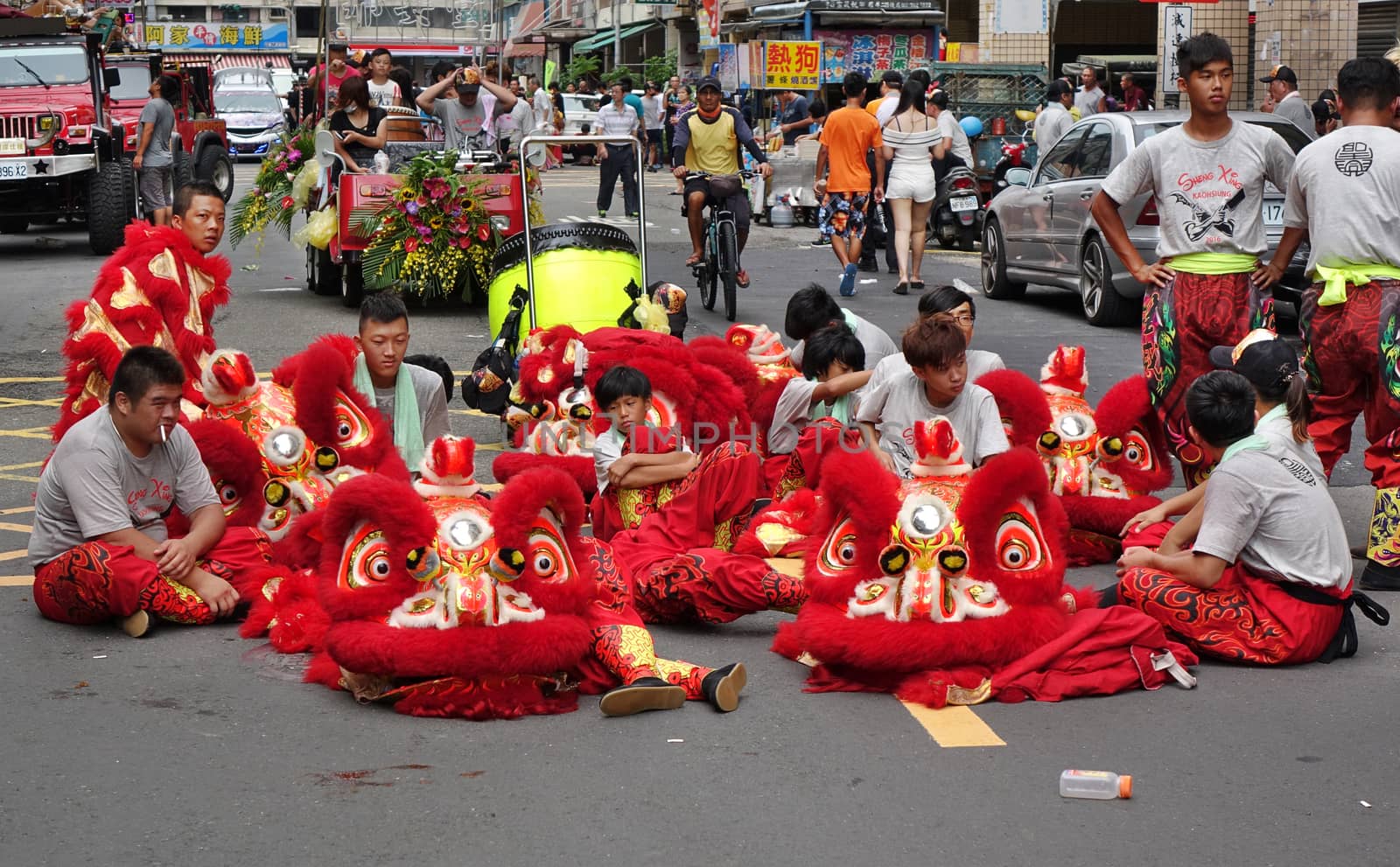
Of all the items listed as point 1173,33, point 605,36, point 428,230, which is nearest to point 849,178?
point 428,230

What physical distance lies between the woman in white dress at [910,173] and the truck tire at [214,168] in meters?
12.7

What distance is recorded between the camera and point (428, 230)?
1370cm

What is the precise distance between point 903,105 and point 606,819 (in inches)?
475

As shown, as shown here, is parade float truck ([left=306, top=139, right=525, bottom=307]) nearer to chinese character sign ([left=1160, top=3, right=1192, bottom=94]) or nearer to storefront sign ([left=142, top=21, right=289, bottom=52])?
chinese character sign ([left=1160, top=3, right=1192, bottom=94])

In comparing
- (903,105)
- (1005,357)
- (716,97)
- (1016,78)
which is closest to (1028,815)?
(1005,357)

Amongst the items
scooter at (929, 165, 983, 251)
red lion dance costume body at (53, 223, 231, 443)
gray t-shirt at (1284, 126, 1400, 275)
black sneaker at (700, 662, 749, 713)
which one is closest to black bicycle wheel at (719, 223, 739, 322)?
scooter at (929, 165, 983, 251)

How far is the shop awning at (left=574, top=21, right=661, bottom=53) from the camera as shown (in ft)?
186

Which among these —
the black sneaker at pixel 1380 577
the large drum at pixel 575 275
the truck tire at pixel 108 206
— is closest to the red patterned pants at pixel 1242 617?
the black sneaker at pixel 1380 577

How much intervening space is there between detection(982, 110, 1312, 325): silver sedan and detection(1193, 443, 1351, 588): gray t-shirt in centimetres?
684

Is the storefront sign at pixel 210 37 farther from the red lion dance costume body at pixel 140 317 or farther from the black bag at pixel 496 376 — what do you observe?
the red lion dance costume body at pixel 140 317

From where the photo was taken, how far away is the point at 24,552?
7.15 meters

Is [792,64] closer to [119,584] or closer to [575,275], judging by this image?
[575,275]

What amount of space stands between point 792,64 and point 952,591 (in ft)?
76.9

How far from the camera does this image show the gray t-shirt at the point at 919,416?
6.02 meters
